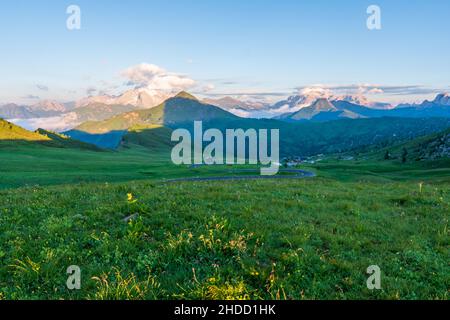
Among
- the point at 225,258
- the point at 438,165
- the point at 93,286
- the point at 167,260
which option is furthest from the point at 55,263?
the point at 438,165

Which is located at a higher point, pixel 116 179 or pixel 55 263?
pixel 55 263

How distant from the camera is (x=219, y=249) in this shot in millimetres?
10180

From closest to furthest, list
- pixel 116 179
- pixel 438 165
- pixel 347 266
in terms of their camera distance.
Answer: pixel 347 266 → pixel 116 179 → pixel 438 165

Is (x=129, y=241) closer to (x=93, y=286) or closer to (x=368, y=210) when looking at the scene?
(x=93, y=286)

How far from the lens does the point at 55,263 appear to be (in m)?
9.63

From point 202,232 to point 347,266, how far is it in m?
4.93

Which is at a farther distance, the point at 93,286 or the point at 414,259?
the point at 414,259

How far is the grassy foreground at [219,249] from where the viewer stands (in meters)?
8.38

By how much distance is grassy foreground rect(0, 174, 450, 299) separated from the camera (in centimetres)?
838

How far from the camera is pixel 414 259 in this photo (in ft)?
33.7

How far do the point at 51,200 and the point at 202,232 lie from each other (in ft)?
33.2
